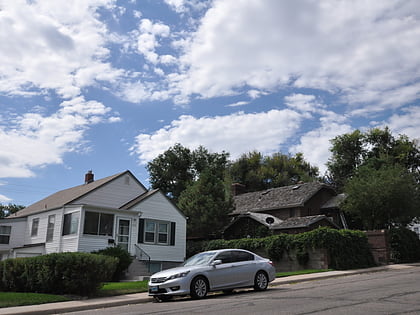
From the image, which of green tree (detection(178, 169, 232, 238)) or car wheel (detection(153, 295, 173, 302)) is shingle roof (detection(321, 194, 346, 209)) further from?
car wheel (detection(153, 295, 173, 302))

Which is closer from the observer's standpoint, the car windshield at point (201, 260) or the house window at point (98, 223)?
the car windshield at point (201, 260)

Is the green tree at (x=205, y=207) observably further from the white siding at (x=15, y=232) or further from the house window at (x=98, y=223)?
the white siding at (x=15, y=232)

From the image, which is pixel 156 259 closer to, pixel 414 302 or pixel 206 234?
pixel 206 234

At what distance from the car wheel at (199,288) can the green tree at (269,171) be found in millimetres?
47496

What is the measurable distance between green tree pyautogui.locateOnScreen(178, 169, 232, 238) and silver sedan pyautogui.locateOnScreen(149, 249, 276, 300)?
18.8 metres

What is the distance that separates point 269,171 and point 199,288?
4935 centimetres

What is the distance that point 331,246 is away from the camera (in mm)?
23281

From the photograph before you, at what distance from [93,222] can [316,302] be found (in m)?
17.1

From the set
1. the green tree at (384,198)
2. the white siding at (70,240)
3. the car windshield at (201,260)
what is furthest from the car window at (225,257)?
the green tree at (384,198)

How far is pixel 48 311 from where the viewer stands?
11234 millimetres

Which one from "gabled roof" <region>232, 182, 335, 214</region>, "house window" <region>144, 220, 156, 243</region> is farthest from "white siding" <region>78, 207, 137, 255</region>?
"gabled roof" <region>232, 182, 335, 214</region>

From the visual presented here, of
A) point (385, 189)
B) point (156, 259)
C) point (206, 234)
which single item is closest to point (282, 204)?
point (206, 234)

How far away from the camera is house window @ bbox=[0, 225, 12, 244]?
94.2 feet

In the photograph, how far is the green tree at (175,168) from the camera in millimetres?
54031
